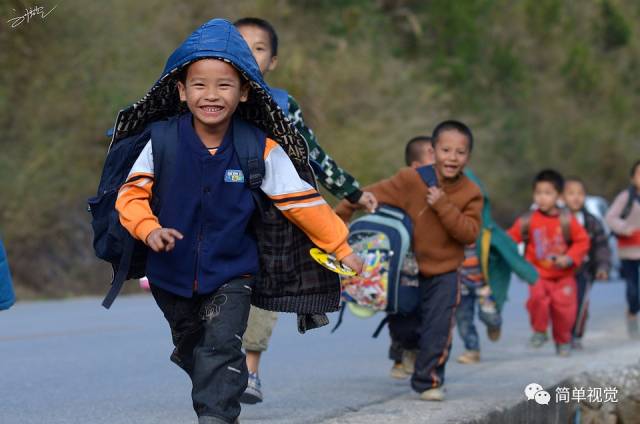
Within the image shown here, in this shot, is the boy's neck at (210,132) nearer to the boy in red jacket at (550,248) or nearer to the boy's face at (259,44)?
the boy's face at (259,44)

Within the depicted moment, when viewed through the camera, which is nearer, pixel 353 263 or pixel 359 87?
pixel 353 263

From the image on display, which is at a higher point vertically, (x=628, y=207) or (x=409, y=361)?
(x=628, y=207)

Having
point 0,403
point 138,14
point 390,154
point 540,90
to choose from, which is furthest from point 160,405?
point 540,90

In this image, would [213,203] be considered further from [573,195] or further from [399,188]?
[573,195]

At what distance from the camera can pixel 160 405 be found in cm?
725

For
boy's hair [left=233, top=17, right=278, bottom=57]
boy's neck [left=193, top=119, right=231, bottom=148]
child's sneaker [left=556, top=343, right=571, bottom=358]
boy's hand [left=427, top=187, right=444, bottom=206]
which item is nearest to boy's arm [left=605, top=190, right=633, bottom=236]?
child's sneaker [left=556, top=343, right=571, bottom=358]

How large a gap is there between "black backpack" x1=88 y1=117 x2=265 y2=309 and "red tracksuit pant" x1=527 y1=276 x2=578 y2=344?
6.34 meters

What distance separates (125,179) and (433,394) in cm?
273

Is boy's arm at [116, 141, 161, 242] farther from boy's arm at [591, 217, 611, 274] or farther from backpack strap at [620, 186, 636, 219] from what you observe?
backpack strap at [620, 186, 636, 219]

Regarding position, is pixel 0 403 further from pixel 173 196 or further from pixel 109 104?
pixel 109 104

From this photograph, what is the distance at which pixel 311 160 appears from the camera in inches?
260

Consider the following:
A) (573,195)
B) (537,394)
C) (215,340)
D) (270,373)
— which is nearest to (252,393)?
(215,340)

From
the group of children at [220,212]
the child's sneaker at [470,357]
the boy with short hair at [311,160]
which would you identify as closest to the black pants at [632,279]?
the child's sneaker at [470,357]

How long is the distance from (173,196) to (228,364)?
2.28 ft
